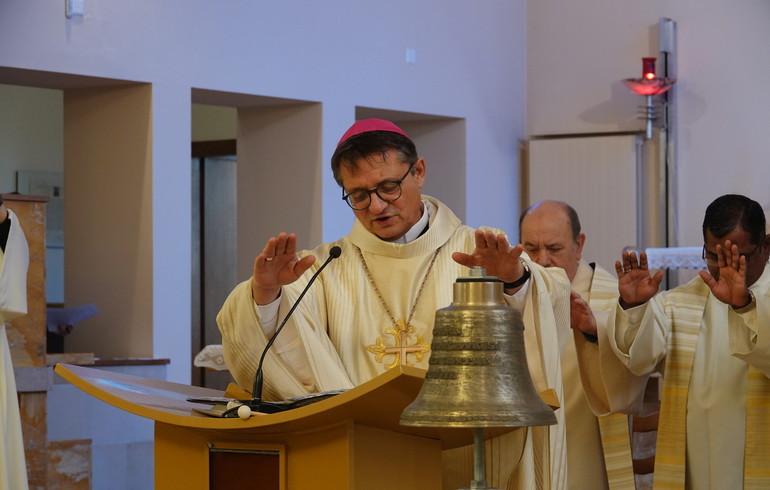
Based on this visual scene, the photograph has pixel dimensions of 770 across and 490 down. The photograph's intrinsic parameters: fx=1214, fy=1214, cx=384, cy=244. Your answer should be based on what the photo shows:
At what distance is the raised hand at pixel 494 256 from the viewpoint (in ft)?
9.30

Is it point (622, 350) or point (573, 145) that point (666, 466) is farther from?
point (573, 145)

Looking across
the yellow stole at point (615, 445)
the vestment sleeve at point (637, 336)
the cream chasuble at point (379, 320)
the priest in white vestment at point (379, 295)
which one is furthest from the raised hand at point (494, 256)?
the yellow stole at point (615, 445)

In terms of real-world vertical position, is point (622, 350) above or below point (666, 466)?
above

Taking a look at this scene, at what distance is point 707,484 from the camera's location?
430 centimetres

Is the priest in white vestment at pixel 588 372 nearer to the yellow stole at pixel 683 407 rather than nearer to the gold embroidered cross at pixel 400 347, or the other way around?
the yellow stole at pixel 683 407

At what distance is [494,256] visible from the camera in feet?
→ 9.61

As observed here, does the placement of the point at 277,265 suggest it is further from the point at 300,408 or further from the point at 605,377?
the point at 605,377

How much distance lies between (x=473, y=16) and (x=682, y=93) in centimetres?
197

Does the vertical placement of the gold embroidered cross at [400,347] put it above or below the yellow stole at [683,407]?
above

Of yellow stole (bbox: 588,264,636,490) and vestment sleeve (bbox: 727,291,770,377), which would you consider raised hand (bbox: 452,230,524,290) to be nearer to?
vestment sleeve (bbox: 727,291,770,377)

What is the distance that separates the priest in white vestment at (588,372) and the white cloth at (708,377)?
20cm

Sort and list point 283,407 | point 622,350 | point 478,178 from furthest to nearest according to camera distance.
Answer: point 478,178
point 622,350
point 283,407

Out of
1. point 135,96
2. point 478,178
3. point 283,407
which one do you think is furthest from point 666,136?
point 283,407

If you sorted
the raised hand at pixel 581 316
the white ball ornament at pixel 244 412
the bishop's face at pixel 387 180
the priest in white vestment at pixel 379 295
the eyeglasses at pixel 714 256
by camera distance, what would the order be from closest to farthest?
the white ball ornament at pixel 244 412 < the priest in white vestment at pixel 379 295 < the bishop's face at pixel 387 180 < the eyeglasses at pixel 714 256 < the raised hand at pixel 581 316
